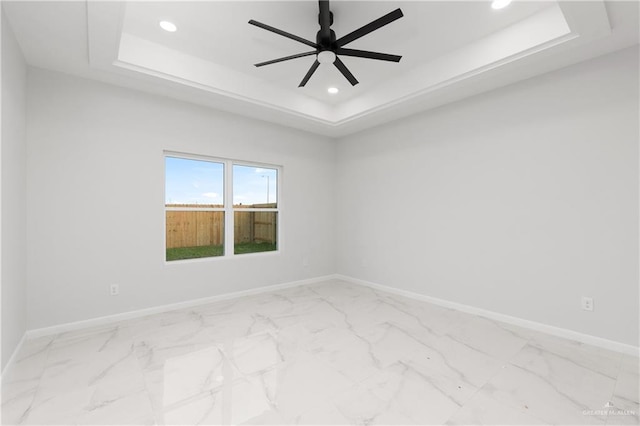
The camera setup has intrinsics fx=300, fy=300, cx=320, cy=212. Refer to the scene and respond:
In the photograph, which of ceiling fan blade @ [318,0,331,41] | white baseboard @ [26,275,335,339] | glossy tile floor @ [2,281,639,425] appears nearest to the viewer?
glossy tile floor @ [2,281,639,425]

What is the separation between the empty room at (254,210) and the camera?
2084 mm

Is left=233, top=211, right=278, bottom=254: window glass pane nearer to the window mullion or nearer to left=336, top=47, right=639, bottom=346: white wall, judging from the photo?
the window mullion

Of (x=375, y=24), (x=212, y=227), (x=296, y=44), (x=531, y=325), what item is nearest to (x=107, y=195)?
(x=212, y=227)

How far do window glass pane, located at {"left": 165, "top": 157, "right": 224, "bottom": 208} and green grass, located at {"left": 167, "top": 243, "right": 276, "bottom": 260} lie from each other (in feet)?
1.92

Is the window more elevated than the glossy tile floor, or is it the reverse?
the window

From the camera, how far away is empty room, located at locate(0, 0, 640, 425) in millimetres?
2084

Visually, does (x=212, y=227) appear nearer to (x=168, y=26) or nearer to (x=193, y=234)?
(x=193, y=234)

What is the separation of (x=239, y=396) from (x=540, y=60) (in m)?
3.76

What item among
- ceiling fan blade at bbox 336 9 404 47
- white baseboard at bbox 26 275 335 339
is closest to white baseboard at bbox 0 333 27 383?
white baseboard at bbox 26 275 335 339

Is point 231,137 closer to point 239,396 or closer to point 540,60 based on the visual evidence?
point 239,396

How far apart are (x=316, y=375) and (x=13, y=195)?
2825mm

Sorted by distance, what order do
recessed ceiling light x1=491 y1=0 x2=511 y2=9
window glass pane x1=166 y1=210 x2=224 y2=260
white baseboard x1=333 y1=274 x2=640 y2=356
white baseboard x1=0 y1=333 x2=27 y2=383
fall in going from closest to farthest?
white baseboard x1=0 y1=333 x2=27 y2=383, recessed ceiling light x1=491 y1=0 x2=511 y2=9, white baseboard x1=333 y1=274 x2=640 y2=356, window glass pane x1=166 y1=210 x2=224 y2=260

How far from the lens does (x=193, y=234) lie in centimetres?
404

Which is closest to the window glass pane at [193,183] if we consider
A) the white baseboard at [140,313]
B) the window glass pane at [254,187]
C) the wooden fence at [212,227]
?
the wooden fence at [212,227]
